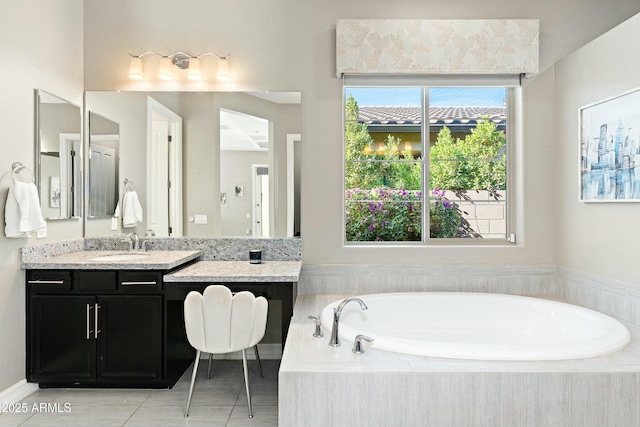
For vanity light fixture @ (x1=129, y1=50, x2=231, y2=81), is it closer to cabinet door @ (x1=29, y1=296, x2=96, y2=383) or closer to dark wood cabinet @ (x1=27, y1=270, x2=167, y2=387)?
dark wood cabinet @ (x1=27, y1=270, x2=167, y2=387)

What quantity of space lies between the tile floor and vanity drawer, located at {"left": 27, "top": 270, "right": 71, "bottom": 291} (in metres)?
0.67

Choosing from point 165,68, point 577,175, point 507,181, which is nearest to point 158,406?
point 165,68

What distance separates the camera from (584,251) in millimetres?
2854

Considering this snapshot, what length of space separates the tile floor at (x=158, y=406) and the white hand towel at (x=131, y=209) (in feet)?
4.03

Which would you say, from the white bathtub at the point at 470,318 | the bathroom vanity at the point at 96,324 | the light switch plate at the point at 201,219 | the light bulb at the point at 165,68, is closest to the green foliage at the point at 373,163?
the white bathtub at the point at 470,318

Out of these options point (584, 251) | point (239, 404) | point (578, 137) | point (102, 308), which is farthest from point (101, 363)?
point (578, 137)

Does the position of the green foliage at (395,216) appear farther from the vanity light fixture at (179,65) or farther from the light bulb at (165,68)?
the light bulb at (165,68)

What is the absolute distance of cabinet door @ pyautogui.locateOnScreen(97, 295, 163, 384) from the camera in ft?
8.67

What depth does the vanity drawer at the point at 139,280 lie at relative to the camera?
8.65 feet

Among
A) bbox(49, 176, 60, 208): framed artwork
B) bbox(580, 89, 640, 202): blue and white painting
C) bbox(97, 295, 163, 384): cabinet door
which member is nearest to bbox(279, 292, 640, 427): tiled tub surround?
bbox(580, 89, 640, 202): blue and white painting

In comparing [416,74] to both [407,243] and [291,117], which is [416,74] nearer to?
[291,117]

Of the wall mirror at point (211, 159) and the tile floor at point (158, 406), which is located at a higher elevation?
the wall mirror at point (211, 159)

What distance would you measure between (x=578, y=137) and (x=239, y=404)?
2835mm

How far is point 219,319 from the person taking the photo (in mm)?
2371
